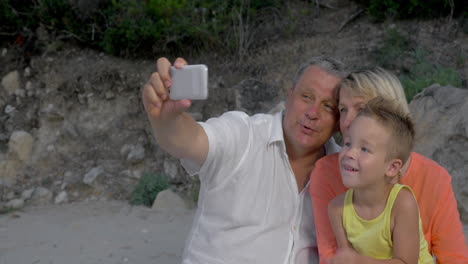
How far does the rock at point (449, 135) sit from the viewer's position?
4.46m

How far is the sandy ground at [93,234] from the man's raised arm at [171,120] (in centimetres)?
229

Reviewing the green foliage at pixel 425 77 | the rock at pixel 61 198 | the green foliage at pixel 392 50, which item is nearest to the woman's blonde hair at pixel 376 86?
the green foliage at pixel 425 77

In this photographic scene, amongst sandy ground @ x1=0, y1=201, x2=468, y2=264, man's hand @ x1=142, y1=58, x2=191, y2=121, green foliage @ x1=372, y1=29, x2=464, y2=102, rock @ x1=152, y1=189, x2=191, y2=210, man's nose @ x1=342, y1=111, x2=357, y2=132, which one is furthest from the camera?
green foliage @ x1=372, y1=29, x2=464, y2=102

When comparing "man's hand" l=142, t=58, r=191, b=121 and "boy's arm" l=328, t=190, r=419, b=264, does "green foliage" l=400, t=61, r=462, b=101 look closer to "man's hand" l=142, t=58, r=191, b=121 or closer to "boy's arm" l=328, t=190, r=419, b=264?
"boy's arm" l=328, t=190, r=419, b=264

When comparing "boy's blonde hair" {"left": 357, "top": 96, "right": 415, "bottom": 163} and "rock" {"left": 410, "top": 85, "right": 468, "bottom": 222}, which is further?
"rock" {"left": 410, "top": 85, "right": 468, "bottom": 222}

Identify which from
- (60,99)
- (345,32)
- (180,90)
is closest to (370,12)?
(345,32)

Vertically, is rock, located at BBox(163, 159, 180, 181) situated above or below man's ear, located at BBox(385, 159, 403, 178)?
below

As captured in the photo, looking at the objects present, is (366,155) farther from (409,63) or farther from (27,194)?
(27,194)

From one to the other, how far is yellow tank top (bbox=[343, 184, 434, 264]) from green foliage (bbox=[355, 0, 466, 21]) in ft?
15.5

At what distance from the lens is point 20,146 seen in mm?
6188

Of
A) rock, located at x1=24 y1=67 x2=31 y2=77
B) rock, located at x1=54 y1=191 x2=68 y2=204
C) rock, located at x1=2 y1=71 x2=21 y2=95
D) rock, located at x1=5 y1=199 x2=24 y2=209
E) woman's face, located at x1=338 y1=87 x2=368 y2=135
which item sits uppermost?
woman's face, located at x1=338 y1=87 x2=368 y2=135

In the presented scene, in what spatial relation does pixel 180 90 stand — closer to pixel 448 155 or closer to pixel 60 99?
pixel 448 155

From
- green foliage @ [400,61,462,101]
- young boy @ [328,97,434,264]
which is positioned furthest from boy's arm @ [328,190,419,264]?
green foliage @ [400,61,462,101]

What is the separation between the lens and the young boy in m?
2.05
